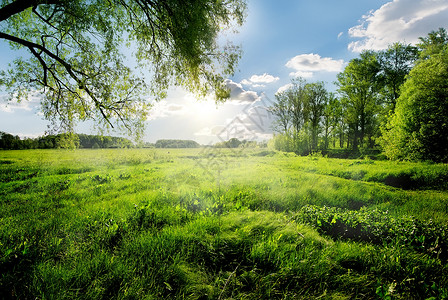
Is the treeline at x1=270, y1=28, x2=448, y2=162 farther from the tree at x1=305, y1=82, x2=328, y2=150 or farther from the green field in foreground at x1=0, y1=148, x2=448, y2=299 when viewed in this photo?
the green field in foreground at x1=0, y1=148, x2=448, y2=299

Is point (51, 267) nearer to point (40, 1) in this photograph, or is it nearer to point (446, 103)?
point (40, 1)

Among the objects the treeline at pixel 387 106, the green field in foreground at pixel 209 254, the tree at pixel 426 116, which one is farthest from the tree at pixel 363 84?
the green field in foreground at pixel 209 254

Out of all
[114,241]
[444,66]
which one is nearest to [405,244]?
[114,241]

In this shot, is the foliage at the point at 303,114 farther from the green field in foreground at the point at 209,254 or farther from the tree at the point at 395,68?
the green field in foreground at the point at 209,254

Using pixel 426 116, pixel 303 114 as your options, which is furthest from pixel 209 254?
pixel 303 114

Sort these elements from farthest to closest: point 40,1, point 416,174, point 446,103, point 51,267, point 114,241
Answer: point 446,103 → point 416,174 → point 40,1 → point 114,241 → point 51,267

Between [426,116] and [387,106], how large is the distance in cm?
2145

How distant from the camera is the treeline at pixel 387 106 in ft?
50.4

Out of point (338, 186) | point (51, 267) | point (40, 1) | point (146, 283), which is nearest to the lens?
point (146, 283)

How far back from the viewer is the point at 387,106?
1273 inches

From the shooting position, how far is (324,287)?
7.50 feet

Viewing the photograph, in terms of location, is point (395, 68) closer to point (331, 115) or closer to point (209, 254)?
point (331, 115)

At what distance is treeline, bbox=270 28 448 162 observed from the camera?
15.4m

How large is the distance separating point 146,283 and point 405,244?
15.3ft
